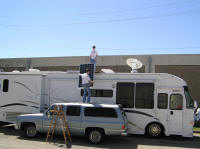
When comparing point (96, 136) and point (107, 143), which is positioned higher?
point (96, 136)

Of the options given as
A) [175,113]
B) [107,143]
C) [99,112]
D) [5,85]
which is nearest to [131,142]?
[107,143]

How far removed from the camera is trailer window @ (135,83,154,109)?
971cm

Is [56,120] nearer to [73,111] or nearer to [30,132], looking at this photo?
[73,111]

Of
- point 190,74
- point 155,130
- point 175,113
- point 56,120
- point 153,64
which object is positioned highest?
point 153,64

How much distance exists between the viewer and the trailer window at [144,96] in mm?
9711

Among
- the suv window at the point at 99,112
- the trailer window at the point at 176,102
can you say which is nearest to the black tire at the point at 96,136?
the suv window at the point at 99,112

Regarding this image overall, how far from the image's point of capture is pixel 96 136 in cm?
830

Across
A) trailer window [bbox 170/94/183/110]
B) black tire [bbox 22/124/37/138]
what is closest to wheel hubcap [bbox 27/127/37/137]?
black tire [bbox 22/124/37/138]

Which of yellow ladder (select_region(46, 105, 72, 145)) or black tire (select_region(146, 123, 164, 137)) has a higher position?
yellow ladder (select_region(46, 105, 72, 145))

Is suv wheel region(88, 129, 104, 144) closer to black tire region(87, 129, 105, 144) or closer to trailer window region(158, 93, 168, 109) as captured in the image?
Result: black tire region(87, 129, 105, 144)

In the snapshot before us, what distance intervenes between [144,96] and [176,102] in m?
1.48

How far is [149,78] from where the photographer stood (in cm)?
987

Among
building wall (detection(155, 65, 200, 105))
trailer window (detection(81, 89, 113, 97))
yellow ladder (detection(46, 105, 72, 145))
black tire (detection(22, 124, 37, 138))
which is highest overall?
building wall (detection(155, 65, 200, 105))

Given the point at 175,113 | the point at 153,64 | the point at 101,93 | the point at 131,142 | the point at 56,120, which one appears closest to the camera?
the point at 56,120
